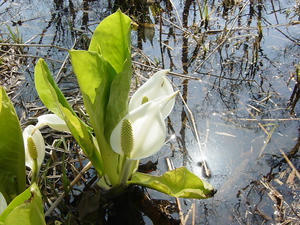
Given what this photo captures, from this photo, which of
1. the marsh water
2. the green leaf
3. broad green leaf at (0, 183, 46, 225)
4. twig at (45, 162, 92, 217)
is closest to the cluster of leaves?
the green leaf

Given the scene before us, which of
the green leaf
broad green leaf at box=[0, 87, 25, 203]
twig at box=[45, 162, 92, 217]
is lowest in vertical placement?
twig at box=[45, 162, 92, 217]

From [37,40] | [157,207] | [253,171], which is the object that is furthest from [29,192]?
[37,40]

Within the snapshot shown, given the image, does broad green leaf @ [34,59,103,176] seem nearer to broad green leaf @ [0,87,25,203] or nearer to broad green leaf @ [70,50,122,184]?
broad green leaf @ [70,50,122,184]

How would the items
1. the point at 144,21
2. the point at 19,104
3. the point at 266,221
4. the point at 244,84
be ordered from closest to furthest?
1. the point at 266,221
2. the point at 19,104
3. the point at 244,84
4. the point at 144,21

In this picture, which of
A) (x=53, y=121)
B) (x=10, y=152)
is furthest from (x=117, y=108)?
(x=10, y=152)

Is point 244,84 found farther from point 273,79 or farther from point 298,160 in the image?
point 298,160

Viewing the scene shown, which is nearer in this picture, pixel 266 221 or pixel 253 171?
pixel 266 221
